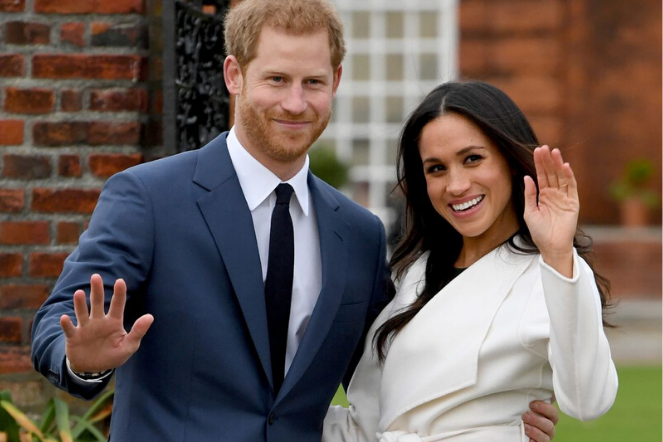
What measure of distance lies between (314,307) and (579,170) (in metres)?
13.0

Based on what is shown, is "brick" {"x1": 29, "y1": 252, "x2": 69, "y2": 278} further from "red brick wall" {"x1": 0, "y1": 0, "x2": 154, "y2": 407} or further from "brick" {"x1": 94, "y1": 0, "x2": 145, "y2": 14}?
"brick" {"x1": 94, "y1": 0, "x2": 145, "y2": 14}

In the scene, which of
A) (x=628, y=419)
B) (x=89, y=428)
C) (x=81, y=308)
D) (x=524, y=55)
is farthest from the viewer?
(x=524, y=55)

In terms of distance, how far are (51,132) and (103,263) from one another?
48.1 inches

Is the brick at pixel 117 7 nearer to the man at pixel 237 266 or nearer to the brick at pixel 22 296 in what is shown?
the man at pixel 237 266

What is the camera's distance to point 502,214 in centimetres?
348

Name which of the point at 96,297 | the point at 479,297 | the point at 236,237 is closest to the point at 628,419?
the point at 479,297

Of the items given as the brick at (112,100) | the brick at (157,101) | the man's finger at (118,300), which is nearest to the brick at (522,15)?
the brick at (157,101)

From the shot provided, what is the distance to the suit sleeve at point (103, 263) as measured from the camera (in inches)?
109

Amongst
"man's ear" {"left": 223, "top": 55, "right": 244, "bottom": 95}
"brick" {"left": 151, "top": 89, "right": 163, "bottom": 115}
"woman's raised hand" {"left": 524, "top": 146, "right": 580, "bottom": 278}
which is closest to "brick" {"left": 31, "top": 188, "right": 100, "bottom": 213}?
"brick" {"left": 151, "top": 89, "right": 163, "bottom": 115}

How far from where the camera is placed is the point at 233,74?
321 cm

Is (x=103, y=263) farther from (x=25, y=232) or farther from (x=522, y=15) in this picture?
(x=522, y=15)

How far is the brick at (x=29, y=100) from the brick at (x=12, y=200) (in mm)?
278

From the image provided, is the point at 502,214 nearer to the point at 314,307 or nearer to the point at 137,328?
the point at 314,307

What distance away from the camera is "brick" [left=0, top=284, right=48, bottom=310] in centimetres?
394
